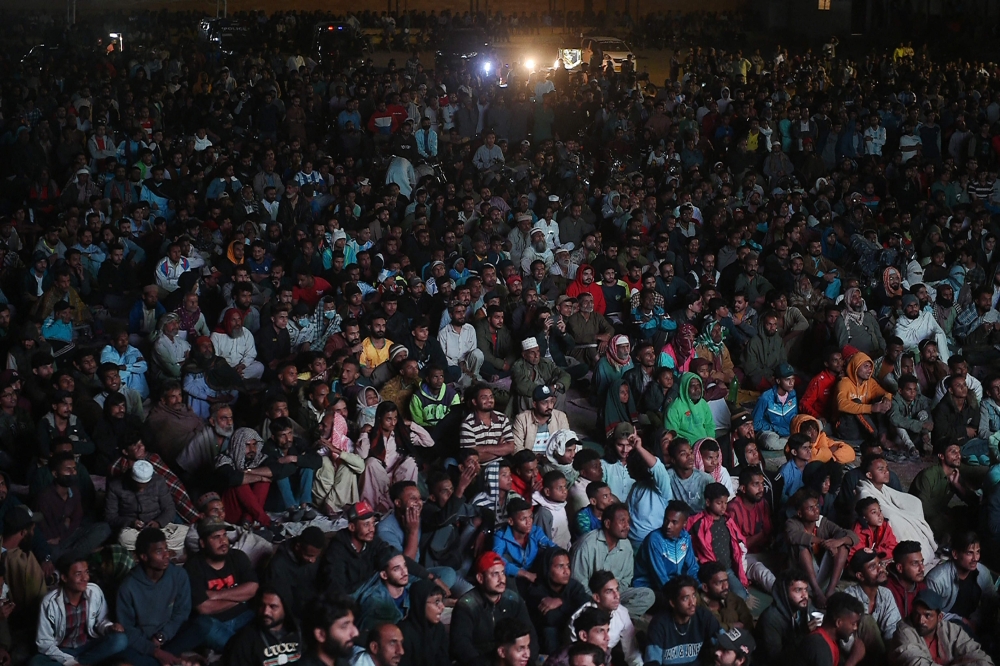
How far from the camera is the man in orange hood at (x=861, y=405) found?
9.70 m

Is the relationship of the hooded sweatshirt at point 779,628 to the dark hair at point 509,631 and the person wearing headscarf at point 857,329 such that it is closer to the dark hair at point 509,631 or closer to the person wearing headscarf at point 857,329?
the dark hair at point 509,631

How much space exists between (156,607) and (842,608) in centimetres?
356

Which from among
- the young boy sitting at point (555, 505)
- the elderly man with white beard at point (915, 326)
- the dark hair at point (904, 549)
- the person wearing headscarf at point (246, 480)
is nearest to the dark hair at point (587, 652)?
the young boy sitting at point (555, 505)

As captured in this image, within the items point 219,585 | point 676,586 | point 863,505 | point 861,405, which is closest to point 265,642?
point 219,585

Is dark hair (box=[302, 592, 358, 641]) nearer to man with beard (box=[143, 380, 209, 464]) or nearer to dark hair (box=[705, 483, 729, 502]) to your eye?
dark hair (box=[705, 483, 729, 502])

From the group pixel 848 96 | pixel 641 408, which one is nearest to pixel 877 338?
pixel 641 408

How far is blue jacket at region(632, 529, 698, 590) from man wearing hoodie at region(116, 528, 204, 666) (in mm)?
2612

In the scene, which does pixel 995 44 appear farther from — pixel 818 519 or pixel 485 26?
pixel 818 519

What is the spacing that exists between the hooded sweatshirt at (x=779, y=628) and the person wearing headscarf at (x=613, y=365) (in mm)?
3462

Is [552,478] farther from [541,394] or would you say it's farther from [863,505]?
[863,505]

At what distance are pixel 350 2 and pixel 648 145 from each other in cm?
2229

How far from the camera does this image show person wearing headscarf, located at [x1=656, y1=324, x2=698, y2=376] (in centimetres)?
1026

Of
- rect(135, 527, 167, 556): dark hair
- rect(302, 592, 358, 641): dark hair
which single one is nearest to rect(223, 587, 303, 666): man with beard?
rect(302, 592, 358, 641): dark hair

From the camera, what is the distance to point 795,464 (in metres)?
8.20
